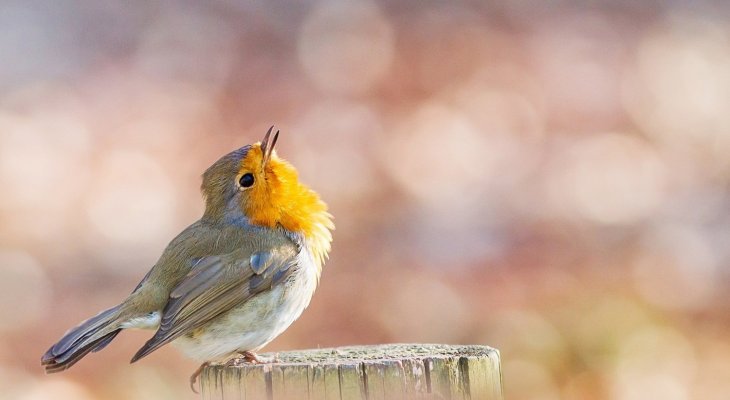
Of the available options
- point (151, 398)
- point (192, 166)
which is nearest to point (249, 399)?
point (151, 398)

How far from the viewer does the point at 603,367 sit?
23.2 feet

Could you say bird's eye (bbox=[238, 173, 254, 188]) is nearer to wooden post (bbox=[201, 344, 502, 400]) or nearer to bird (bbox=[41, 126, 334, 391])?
bird (bbox=[41, 126, 334, 391])

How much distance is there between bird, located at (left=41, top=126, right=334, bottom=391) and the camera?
166 inches

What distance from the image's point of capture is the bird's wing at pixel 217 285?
165 inches

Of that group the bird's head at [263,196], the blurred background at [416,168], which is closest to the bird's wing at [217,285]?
the bird's head at [263,196]

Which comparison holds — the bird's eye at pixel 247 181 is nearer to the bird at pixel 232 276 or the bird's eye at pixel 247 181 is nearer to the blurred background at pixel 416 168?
the bird at pixel 232 276

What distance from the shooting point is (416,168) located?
9.59 m

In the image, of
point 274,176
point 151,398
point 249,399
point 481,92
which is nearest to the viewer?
point 249,399

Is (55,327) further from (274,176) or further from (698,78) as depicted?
(698,78)

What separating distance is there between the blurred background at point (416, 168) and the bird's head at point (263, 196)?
2.39 m

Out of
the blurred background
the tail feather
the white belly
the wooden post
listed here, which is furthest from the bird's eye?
the blurred background

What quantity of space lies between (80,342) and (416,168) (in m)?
5.67

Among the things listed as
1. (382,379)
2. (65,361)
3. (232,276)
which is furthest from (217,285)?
(382,379)

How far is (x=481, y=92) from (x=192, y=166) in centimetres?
294
